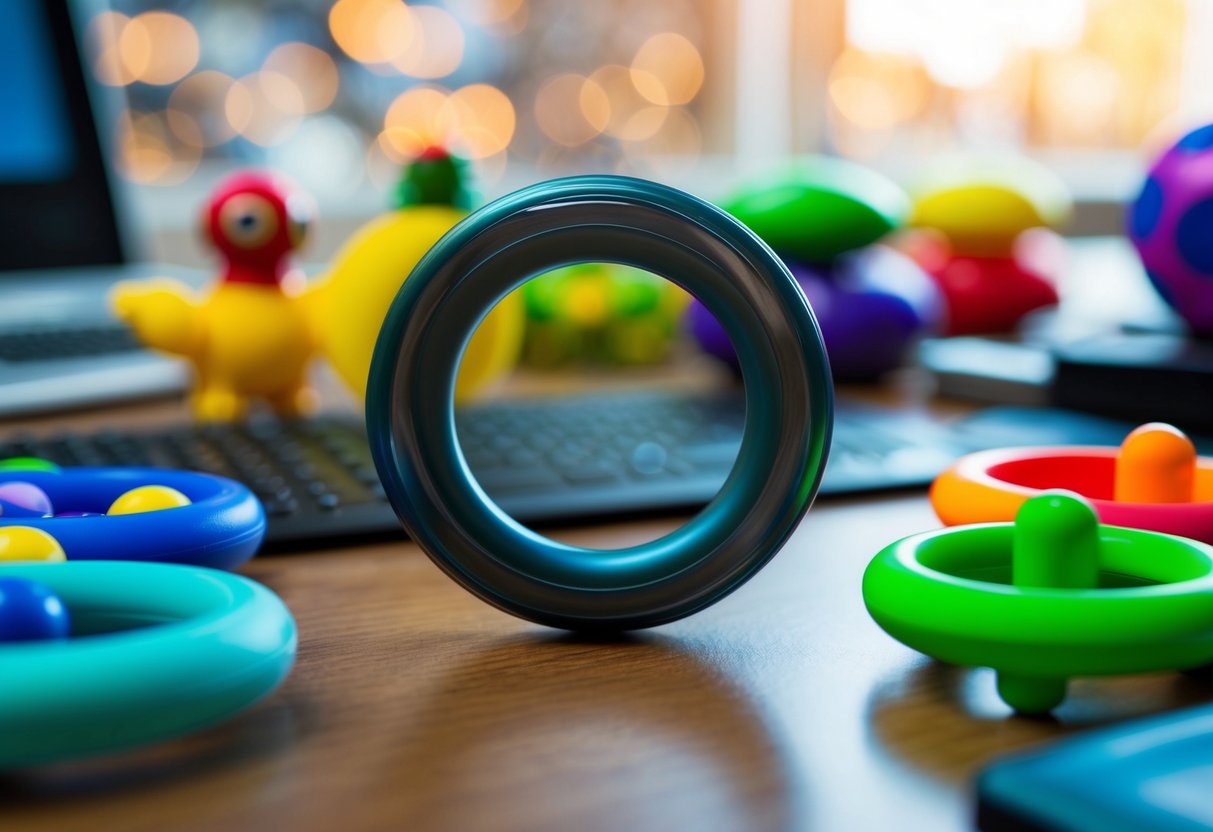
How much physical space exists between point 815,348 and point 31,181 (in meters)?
0.92

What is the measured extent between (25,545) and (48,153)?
0.85m

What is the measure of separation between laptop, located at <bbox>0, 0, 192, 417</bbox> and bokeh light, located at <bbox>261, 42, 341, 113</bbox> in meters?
0.59

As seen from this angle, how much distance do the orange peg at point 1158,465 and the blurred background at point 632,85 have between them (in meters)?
1.04

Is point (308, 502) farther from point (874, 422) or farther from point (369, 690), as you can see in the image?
point (874, 422)

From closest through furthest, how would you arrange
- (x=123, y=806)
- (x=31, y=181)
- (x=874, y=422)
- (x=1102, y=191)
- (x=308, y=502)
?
(x=123, y=806), (x=308, y=502), (x=874, y=422), (x=31, y=181), (x=1102, y=191)

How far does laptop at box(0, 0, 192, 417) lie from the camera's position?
104cm

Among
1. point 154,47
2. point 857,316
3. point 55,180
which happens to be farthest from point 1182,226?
point 154,47

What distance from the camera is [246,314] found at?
2.48 ft

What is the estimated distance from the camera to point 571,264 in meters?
0.36

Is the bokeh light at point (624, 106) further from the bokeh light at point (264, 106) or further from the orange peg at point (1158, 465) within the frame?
the orange peg at point (1158, 465)

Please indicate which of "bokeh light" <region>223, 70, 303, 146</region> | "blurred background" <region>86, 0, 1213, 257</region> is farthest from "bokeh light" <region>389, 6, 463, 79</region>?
"bokeh light" <region>223, 70, 303, 146</region>

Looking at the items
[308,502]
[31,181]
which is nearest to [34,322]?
[31,181]

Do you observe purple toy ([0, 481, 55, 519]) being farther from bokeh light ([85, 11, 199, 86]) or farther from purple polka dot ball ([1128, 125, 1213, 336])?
bokeh light ([85, 11, 199, 86])

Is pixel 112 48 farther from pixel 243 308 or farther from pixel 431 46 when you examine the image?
pixel 243 308
